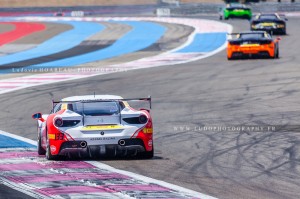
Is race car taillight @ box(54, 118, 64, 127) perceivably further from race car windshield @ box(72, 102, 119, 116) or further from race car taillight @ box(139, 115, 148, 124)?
race car taillight @ box(139, 115, 148, 124)

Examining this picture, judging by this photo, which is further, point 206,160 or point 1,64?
point 1,64

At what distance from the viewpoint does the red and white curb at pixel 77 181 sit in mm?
11047

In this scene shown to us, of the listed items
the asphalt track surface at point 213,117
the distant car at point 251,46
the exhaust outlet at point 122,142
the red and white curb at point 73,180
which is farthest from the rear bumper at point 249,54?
the exhaust outlet at point 122,142

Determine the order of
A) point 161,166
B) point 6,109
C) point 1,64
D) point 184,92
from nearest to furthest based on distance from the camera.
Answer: point 161,166 → point 6,109 → point 184,92 → point 1,64

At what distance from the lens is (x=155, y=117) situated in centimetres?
2042

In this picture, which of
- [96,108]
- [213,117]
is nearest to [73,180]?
[96,108]

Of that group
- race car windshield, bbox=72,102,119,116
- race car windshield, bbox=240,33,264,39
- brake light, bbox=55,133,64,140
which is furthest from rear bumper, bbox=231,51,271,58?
brake light, bbox=55,133,64,140

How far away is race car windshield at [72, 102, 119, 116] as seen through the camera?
1424 cm

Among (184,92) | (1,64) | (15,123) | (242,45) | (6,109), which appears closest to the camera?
(15,123)

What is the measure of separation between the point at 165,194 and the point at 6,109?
11955 millimetres

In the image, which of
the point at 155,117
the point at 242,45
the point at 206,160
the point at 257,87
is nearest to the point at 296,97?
the point at 257,87

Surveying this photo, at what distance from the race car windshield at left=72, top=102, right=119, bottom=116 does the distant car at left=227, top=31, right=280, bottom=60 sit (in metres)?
20.9

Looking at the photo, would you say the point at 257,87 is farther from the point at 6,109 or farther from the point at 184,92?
the point at 6,109

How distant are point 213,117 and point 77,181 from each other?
26.5ft
